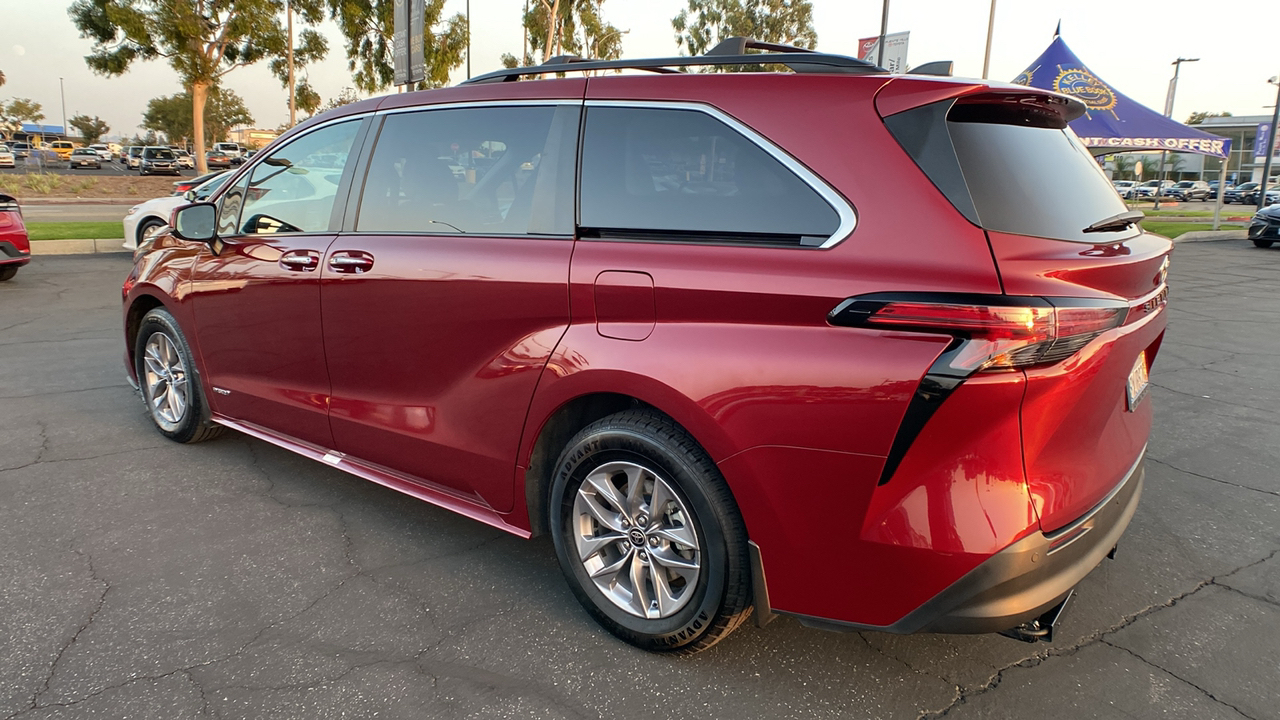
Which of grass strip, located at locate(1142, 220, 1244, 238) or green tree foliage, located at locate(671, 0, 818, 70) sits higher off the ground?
green tree foliage, located at locate(671, 0, 818, 70)

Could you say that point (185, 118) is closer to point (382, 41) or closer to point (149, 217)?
point (382, 41)

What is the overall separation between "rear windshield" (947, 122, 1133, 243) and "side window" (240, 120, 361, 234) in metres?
2.52

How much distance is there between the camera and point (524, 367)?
2.73m

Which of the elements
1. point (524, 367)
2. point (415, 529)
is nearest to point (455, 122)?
point (524, 367)

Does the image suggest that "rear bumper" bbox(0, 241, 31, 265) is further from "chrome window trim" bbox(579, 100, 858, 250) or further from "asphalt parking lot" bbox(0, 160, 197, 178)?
"asphalt parking lot" bbox(0, 160, 197, 178)

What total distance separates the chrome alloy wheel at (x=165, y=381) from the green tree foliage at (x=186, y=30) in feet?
85.3

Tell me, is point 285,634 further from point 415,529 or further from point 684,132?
point 684,132

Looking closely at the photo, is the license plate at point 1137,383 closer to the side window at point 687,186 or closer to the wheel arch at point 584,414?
the side window at point 687,186

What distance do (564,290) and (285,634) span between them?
4.80 ft

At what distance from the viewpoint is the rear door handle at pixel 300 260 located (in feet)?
11.3

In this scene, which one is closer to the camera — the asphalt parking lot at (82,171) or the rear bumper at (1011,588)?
the rear bumper at (1011,588)

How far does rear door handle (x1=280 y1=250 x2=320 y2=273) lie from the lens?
344 centimetres

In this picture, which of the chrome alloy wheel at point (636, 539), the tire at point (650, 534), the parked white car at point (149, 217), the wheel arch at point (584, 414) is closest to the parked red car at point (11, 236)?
the parked white car at point (149, 217)

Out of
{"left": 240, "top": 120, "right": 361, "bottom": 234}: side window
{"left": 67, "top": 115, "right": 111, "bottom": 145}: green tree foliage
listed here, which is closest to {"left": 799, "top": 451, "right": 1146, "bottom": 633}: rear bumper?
{"left": 240, "top": 120, "right": 361, "bottom": 234}: side window
